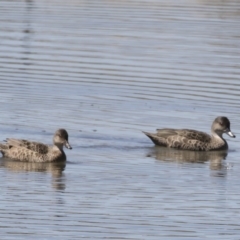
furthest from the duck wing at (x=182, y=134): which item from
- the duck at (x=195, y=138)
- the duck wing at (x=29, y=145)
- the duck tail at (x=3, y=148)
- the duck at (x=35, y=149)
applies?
the duck tail at (x=3, y=148)

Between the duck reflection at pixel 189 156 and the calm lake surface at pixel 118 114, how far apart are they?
0.08 feet

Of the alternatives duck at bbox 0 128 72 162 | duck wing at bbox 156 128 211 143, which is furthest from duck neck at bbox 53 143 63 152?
duck wing at bbox 156 128 211 143

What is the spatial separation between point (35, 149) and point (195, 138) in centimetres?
293

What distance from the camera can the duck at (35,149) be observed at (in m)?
20.4

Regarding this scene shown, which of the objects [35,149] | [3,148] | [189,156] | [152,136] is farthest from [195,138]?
[3,148]

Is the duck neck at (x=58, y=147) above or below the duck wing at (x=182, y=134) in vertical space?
below

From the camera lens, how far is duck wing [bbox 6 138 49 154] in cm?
2033

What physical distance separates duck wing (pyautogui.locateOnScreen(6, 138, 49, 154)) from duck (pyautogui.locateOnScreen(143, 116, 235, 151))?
6.24 ft

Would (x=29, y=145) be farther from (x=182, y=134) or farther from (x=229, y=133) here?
(x=229, y=133)

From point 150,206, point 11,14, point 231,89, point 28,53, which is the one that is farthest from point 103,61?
point 150,206

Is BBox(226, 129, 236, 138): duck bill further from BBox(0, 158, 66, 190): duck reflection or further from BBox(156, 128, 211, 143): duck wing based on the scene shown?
BBox(0, 158, 66, 190): duck reflection

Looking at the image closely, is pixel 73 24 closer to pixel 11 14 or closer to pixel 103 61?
pixel 11 14

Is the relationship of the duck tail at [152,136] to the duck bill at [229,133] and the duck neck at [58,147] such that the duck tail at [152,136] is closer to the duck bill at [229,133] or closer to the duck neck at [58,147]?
the duck bill at [229,133]

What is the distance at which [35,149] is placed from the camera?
804 inches
